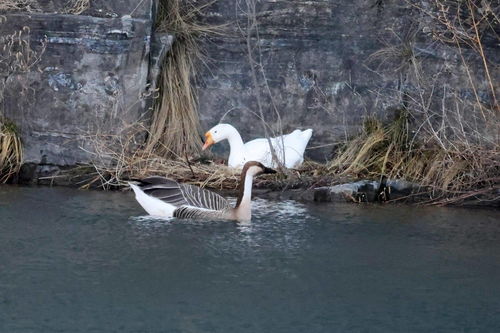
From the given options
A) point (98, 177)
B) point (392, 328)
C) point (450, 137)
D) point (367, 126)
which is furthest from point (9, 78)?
point (392, 328)

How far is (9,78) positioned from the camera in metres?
10.4

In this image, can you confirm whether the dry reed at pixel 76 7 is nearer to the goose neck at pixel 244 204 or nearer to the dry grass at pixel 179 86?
the dry grass at pixel 179 86

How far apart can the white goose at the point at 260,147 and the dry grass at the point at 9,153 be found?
1.74 m

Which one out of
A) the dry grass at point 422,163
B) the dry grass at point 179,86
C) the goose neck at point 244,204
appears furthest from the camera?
the dry grass at point 179,86

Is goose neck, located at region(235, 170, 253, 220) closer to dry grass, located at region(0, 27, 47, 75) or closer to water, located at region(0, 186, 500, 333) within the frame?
water, located at region(0, 186, 500, 333)

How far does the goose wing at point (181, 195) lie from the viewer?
862 cm

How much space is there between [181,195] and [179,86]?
250 cm

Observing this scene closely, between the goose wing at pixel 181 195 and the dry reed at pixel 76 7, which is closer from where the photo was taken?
the goose wing at pixel 181 195

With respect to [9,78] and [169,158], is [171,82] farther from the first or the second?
[9,78]

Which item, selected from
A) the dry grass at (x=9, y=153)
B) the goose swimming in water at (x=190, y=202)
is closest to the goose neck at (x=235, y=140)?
the goose swimming in water at (x=190, y=202)

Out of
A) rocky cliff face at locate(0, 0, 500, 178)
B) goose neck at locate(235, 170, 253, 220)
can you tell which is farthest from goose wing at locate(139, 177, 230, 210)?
rocky cliff face at locate(0, 0, 500, 178)

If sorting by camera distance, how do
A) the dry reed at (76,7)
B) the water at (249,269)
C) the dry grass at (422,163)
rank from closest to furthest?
the water at (249,269) → the dry grass at (422,163) → the dry reed at (76,7)

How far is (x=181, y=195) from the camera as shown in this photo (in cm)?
872

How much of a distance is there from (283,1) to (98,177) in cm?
266
